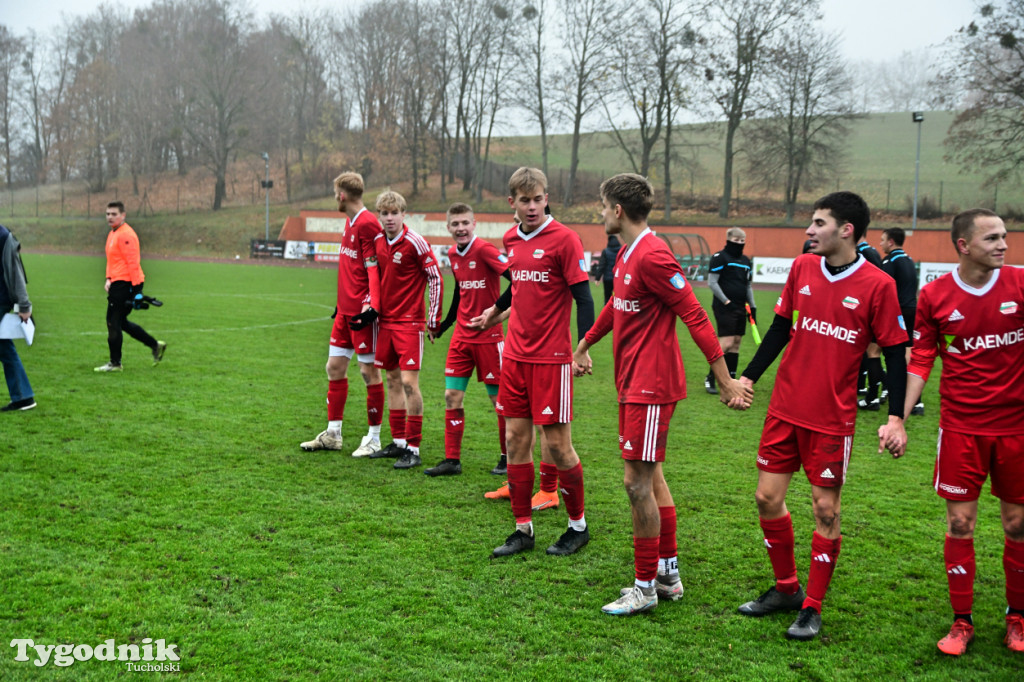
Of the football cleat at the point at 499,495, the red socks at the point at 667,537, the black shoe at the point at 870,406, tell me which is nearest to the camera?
the red socks at the point at 667,537

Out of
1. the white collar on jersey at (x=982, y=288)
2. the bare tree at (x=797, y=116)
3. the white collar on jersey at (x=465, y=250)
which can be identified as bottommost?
the white collar on jersey at (x=982, y=288)

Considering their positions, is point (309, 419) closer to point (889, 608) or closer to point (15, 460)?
point (15, 460)

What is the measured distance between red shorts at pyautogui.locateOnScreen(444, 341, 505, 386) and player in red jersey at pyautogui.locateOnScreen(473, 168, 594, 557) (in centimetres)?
147

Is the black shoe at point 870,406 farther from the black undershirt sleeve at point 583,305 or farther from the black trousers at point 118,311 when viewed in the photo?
the black trousers at point 118,311

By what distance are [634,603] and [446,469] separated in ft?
9.21

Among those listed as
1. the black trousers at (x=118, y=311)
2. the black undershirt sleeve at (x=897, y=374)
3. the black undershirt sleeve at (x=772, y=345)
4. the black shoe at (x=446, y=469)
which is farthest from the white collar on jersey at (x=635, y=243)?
the black trousers at (x=118, y=311)

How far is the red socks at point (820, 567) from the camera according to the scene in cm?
387

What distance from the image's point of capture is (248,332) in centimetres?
1483

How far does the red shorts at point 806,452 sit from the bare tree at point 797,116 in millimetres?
45330

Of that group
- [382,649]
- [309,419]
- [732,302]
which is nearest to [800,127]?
[732,302]

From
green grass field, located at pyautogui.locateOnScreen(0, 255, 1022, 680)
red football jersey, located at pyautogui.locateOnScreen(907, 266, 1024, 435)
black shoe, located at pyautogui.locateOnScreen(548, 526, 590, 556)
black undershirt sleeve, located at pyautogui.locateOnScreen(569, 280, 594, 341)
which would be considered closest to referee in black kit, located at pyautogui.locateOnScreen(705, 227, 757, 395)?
green grass field, located at pyautogui.locateOnScreen(0, 255, 1022, 680)

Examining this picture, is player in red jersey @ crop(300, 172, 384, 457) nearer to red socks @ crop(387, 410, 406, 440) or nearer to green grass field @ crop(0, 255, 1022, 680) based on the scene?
red socks @ crop(387, 410, 406, 440)

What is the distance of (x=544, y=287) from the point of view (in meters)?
4.92

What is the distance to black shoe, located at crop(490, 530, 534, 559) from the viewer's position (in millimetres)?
4828
